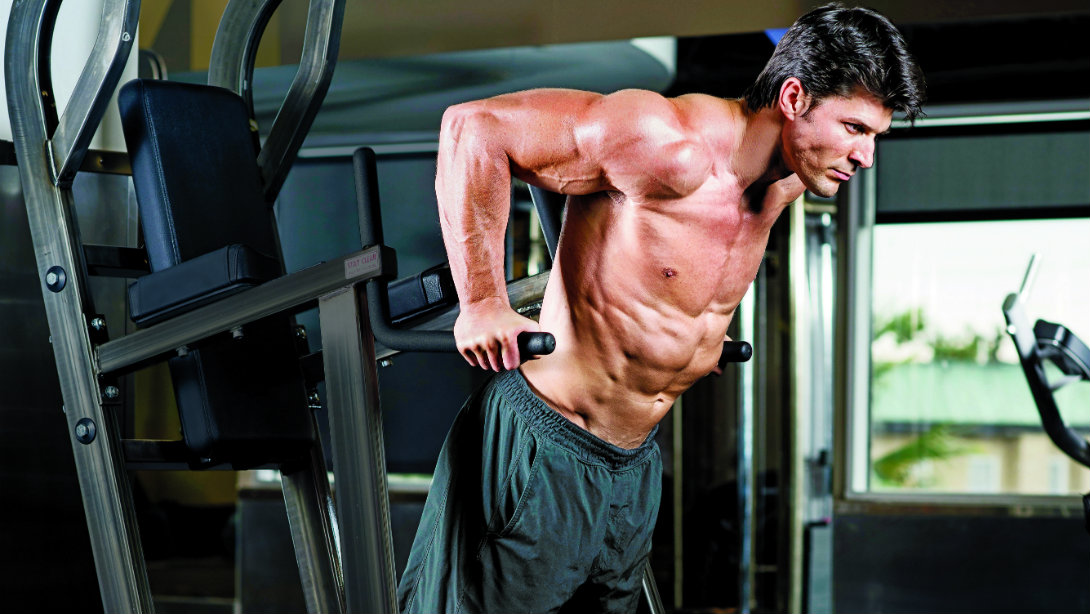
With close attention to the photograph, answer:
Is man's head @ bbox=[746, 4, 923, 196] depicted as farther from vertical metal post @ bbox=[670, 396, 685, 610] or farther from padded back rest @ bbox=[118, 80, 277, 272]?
vertical metal post @ bbox=[670, 396, 685, 610]

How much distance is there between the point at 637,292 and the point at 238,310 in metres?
0.54

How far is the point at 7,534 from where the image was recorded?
2127 mm

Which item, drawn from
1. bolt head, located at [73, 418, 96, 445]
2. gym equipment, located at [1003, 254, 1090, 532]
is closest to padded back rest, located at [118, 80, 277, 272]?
bolt head, located at [73, 418, 96, 445]

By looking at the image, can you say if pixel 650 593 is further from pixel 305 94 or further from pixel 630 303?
pixel 305 94

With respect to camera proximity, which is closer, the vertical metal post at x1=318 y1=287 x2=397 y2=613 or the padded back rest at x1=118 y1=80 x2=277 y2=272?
the vertical metal post at x1=318 y1=287 x2=397 y2=613

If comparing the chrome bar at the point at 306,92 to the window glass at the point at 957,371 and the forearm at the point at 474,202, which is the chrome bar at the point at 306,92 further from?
the window glass at the point at 957,371

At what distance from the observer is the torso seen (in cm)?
132

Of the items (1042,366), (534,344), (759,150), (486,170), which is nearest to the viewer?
(534,344)

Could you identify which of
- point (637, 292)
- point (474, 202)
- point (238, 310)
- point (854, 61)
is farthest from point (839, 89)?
point (238, 310)

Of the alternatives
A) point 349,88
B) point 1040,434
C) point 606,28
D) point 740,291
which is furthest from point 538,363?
point 1040,434

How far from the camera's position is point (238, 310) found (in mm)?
1334

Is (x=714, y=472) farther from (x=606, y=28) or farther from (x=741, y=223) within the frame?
(x=741, y=223)

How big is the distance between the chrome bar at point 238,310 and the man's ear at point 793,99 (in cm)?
55

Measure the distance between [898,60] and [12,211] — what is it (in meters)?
1.83
